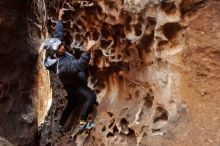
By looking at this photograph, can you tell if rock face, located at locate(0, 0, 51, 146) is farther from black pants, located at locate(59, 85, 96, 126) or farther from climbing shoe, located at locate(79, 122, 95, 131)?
climbing shoe, located at locate(79, 122, 95, 131)

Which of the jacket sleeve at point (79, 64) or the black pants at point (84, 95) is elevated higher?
the jacket sleeve at point (79, 64)

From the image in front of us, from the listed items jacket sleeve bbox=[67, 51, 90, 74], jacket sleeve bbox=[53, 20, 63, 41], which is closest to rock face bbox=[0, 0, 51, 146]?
jacket sleeve bbox=[53, 20, 63, 41]

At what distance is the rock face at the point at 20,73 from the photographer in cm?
755

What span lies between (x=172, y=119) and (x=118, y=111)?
949 millimetres

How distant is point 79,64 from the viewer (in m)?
4.94

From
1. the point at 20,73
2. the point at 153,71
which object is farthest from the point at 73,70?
the point at 20,73

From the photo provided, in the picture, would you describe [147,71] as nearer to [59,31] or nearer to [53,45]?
[53,45]

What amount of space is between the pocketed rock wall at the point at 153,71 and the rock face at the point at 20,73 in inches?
94.6

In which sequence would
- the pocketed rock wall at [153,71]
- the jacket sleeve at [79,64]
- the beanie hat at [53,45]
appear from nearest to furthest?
the pocketed rock wall at [153,71]
the jacket sleeve at [79,64]
the beanie hat at [53,45]

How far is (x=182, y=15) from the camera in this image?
381cm

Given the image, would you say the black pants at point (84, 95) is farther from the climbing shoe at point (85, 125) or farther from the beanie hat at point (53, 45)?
the beanie hat at point (53, 45)

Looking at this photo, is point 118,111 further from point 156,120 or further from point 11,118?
point 11,118

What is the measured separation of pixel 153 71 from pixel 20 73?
4.16 meters

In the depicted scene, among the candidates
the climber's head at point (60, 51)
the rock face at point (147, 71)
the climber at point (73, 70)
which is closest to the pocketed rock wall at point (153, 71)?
the rock face at point (147, 71)
